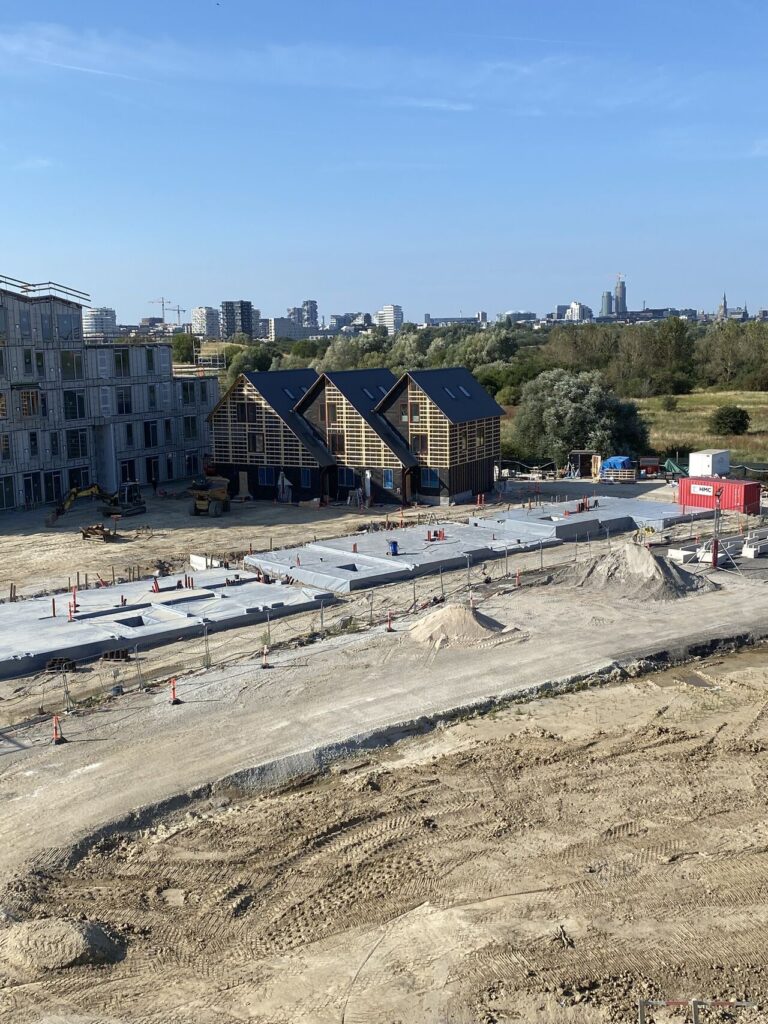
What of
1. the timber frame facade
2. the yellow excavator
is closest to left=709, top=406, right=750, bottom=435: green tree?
the timber frame facade

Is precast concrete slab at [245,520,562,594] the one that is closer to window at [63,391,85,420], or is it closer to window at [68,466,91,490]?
window at [68,466,91,490]

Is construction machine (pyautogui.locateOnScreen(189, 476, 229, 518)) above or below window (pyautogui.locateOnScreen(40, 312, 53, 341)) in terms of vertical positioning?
below

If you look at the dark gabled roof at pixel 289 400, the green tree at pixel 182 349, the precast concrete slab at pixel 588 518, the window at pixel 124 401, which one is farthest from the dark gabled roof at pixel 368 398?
the green tree at pixel 182 349

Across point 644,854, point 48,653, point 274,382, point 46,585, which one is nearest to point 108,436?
point 274,382

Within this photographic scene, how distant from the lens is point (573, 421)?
61.2 metres

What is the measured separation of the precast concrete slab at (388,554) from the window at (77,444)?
19.5 meters

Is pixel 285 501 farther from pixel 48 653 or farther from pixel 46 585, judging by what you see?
pixel 48 653

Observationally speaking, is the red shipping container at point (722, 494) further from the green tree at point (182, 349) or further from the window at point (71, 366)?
the green tree at point (182, 349)

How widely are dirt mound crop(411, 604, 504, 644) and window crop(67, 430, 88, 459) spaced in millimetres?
30875

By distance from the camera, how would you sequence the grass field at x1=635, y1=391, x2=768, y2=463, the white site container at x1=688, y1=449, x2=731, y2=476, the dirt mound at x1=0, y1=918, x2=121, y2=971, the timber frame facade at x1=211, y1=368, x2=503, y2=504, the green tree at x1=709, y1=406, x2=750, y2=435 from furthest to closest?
the green tree at x1=709, y1=406, x2=750, y2=435
the grass field at x1=635, y1=391, x2=768, y2=463
the timber frame facade at x1=211, y1=368, x2=503, y2=504
the white site container at x1=688, y1=449, x2=731, y2=476
the dirt mound at x1=0, y1=918, x2=121, y2=971

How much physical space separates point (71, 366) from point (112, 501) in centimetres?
898

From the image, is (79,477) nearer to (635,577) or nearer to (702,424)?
(635,577)

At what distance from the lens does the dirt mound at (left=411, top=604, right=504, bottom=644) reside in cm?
2825

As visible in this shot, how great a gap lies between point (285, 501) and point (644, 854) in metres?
36.6
